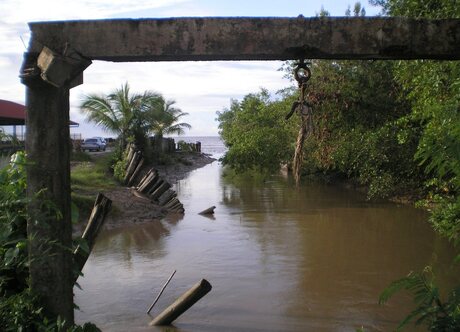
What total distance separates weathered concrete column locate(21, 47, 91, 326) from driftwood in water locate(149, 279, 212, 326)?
8.54ft

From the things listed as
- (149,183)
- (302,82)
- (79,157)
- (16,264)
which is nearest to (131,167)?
(149,183)

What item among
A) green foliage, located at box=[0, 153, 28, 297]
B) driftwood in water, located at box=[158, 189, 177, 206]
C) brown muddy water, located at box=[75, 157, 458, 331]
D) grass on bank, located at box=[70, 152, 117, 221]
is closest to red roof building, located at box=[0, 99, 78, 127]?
grass on bank, located at box=[70, 152, 117, 221]

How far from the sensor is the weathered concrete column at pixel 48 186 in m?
3.94

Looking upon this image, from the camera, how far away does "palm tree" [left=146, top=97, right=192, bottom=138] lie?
92.0ft

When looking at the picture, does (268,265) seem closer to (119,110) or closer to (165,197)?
(165,197)

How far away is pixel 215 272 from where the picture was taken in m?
10.7

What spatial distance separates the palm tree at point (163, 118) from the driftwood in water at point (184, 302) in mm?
20302

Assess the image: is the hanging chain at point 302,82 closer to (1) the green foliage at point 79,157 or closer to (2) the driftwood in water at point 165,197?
(2) the driftwood in water at point 165,197

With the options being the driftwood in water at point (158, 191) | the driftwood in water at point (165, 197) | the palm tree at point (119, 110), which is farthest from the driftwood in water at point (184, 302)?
the palm tree at point (119, 110)

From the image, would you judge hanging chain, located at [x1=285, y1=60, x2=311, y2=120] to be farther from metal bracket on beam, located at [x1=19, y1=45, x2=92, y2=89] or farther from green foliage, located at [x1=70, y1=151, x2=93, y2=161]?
green foliage, located at [x1=70, y1=151, x2=93, y2=161]

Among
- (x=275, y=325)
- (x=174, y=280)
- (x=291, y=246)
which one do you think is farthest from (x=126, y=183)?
(x=275, y=325)

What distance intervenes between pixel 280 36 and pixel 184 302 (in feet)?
13.8

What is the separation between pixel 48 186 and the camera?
158 inches

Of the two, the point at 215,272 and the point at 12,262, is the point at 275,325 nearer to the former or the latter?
the point at 215,272
